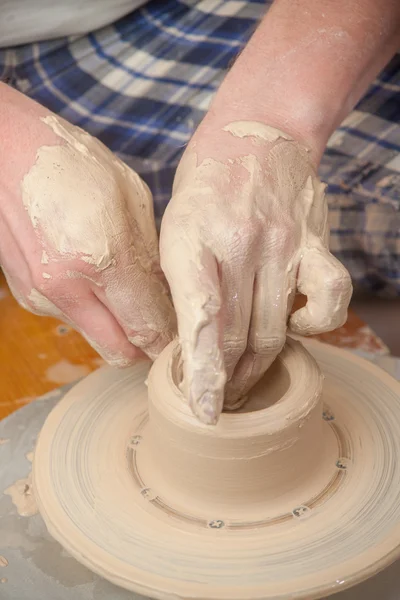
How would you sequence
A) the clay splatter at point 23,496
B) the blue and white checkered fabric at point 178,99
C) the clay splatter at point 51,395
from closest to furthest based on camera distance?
the clay splatter at point 23,496
the clay splatter at point 51,395
the blue and white checkered fabric at point 178,99

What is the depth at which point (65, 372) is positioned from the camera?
5.38 feet

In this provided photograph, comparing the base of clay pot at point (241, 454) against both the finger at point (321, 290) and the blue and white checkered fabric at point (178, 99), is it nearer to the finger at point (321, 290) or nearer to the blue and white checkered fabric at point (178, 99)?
the finger at point (321, 290)

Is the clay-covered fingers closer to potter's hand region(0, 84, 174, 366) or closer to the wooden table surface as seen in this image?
potter's hand region(0, 84, 174, 366)

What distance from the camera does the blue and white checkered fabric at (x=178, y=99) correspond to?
1.85 m

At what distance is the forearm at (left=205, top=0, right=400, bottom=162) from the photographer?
1.27 metres

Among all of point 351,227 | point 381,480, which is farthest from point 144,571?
point 351,227

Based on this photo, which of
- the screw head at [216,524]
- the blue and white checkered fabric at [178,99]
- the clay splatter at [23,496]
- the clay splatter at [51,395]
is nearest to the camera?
the screw head at [216,524]

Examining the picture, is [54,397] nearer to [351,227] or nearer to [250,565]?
[250,565]

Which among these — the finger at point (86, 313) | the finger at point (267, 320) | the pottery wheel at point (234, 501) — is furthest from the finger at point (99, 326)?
the finger at point (267, 320)

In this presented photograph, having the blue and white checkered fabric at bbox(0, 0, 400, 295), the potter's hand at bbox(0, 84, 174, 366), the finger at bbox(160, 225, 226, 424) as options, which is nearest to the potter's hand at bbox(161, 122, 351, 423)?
the finger at bbox(160, 225, 226, 424)

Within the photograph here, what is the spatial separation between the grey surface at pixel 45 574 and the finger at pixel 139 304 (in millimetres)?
354

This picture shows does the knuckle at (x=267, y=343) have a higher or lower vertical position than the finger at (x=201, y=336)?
lower

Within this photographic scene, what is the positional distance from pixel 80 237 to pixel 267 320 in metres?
0.31

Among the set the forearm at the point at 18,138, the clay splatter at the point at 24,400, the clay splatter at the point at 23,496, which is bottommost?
the clay splatter at the point at 24,400
